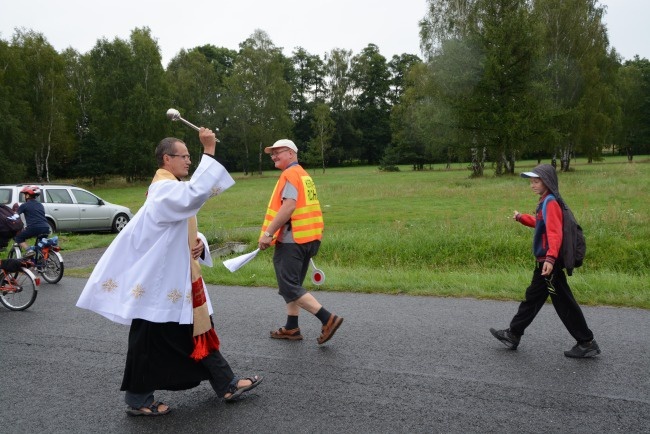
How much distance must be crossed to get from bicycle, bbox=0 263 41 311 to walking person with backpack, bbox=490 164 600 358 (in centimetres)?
609

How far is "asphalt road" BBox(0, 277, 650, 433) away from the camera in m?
3.99

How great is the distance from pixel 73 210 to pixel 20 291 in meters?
11.7

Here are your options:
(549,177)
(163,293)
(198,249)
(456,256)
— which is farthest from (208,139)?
(456,256)

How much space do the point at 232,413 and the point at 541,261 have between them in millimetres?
3085

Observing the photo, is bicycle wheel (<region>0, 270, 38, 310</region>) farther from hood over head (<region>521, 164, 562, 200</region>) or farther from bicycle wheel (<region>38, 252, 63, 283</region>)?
hood over head (<region>521, 164, 562, 200</region>)

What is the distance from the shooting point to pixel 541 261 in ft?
17.6

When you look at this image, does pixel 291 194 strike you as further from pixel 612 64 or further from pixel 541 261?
pixel 612 64

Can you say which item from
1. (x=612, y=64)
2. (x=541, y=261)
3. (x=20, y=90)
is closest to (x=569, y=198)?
(x=541, y=261)

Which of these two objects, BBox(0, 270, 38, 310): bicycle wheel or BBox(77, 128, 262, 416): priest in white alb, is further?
BBox(0, 270, 38, 310): bicycle wheel

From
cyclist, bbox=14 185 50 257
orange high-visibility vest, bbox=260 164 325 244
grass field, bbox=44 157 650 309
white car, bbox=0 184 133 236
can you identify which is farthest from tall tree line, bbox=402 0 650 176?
orange high-visibility vest, bbox=260 164 325 244

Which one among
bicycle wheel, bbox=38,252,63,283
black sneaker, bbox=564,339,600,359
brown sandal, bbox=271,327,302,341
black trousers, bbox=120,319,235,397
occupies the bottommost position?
bicycle wheel, bbox=38,252,63,283

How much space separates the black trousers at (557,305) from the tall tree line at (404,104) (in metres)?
36.9

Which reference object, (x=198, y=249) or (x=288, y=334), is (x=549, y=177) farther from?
(x=198, y=249)

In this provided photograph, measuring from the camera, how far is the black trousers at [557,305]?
5.20 metres
